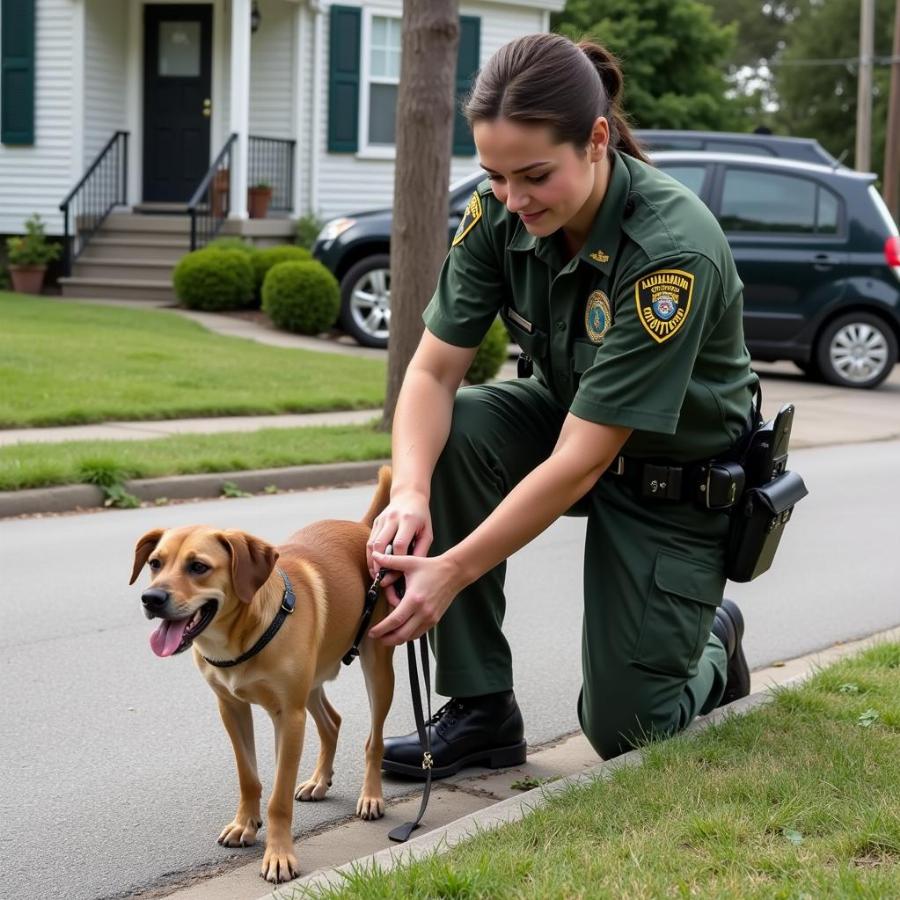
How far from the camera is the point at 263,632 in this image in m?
3.49

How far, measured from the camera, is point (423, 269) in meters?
10.6

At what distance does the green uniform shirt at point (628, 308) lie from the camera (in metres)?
3.73

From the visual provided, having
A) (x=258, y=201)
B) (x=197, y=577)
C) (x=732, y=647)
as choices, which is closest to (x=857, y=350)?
(x=258, y=201)

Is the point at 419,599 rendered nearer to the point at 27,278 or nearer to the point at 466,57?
the point at 27,278

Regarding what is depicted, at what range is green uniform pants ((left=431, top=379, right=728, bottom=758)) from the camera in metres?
4.06

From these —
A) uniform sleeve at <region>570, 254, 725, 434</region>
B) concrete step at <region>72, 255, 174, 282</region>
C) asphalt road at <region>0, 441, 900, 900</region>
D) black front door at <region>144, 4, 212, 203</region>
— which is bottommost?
asphalt road at <region>0, 441, 900, 900</region>

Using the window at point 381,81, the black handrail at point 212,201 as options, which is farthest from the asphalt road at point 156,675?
the window at point 381,81

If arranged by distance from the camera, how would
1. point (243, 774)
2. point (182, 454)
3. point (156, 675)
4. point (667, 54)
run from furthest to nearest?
point (667, 54), point (182, 454), point (156, 675), point (243, 774)

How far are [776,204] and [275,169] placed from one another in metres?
9.33

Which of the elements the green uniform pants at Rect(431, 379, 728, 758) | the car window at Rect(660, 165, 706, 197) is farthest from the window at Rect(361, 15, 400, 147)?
the green uniform pants at Rect(431, 379, 728, 758)

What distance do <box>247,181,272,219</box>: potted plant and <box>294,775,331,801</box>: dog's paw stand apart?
1811 cm

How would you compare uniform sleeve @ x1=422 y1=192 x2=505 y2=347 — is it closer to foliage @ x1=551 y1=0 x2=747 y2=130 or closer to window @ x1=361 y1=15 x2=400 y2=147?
window @ x1=361 y1=15 x2=400 y2=147

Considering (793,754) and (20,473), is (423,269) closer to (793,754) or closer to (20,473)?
(20,473)

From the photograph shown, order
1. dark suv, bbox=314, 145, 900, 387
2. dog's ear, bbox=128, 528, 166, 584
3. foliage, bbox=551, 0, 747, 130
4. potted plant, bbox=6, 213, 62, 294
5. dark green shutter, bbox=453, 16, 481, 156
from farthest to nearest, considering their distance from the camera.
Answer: foliage, bbox=551, 0, 747, 130 → dark green shutter, bbox=453, 16, 481, 156 → potted plant, bbox=6, 213, 62, 294 → dark suv, bbox=314, 145, 900, 387 → dog's ear, bbox=128, 528, 166, 584
